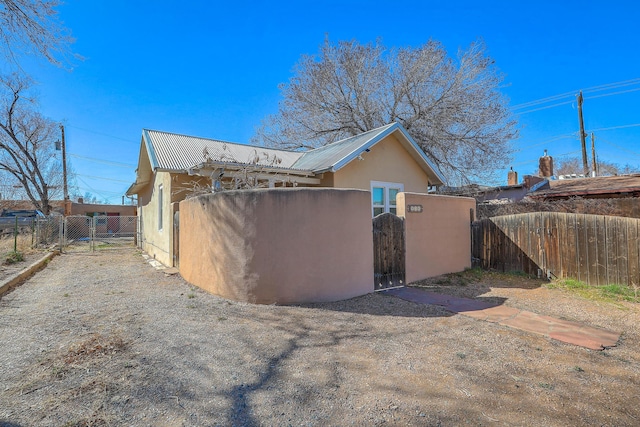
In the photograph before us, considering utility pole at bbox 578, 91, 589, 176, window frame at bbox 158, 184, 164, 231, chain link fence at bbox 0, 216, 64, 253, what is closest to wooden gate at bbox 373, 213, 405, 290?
window frame at bbox 158, 184, 164, 231

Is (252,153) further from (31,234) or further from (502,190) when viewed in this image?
(502,190)

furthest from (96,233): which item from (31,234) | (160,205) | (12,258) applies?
(160,205)

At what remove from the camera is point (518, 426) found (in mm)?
2459

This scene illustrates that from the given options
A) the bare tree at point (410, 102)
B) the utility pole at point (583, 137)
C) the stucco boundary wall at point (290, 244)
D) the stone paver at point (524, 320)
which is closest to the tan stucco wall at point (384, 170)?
the stucco boundary wall at point (290, 244)

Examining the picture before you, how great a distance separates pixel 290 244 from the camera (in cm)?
571

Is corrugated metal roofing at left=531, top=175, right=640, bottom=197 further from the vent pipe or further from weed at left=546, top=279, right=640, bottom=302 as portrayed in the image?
weed at left=546, top=279, right=640, bottom=302

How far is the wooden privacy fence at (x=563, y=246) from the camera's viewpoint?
6.71 meters

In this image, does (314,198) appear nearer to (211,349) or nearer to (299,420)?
(211,349)

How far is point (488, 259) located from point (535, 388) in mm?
6861

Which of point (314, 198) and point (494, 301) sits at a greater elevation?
point (314, 198)

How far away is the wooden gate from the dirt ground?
1142 millimetres

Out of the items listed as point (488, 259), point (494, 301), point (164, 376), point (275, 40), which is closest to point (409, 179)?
point (488, 259)

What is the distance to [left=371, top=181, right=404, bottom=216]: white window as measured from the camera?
36.6 ft

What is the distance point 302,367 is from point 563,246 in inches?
284
